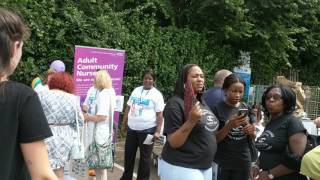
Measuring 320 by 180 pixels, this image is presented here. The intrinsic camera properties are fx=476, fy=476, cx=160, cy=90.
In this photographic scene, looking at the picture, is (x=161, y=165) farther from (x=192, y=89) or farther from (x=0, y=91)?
(x=0, y=91)

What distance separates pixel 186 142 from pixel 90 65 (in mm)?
4764

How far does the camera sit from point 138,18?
12.8 meters

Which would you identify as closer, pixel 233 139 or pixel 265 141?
pixel 265 141

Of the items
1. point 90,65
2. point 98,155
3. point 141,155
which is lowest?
point 141,155

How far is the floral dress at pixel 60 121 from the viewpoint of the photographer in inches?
194

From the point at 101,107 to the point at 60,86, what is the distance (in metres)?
1.19

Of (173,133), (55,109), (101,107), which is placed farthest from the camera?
(101,107)

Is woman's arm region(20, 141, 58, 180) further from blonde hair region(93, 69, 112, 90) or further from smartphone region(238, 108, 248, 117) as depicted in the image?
blonde hair region(93, 69, 112, 90)

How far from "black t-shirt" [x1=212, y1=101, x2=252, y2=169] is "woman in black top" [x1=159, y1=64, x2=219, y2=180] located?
52cm

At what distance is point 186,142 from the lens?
3.90 metres

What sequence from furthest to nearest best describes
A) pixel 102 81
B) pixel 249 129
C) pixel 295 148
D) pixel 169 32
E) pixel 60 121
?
pixel 169 32 → pixel 102 81 → pixel 60 121 → pixel 249 129 → pixel 295 148

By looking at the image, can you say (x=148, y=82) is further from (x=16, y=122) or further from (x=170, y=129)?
(x=16, y=122)

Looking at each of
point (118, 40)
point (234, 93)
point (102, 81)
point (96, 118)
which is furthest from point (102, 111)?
point (118, 40)

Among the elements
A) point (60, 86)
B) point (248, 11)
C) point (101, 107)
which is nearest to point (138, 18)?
point (248, 11)
